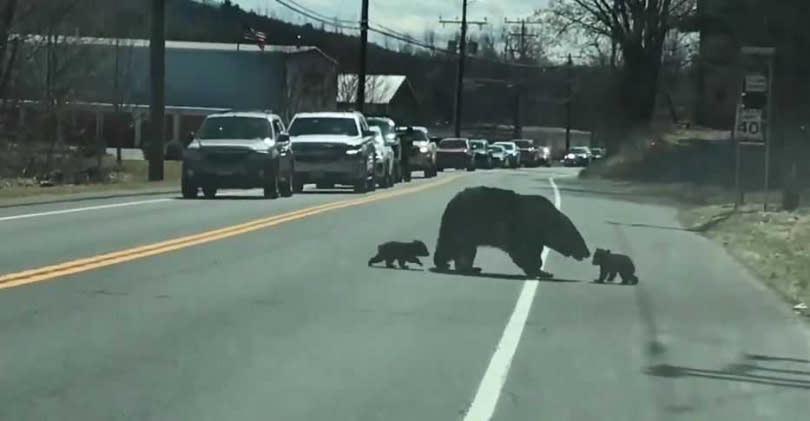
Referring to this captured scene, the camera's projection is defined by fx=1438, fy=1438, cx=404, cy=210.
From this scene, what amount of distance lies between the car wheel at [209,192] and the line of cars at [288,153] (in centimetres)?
2

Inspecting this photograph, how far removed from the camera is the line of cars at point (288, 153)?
3100 cm

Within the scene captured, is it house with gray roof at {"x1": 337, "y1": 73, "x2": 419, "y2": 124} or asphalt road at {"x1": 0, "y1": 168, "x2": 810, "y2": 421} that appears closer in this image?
asphalt road at {"x1": 0, "y1": 168, "x2": 810, "y2": 421}

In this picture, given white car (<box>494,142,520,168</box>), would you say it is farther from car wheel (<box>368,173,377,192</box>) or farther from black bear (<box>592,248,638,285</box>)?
black bear (<box>592,248,638,285</box>)

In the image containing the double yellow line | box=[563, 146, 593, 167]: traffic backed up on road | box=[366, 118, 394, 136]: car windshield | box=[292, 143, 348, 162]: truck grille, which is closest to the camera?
the double yellow line

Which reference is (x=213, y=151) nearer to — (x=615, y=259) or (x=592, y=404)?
(x=615, y=259)

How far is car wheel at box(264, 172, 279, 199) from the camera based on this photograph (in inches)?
1232

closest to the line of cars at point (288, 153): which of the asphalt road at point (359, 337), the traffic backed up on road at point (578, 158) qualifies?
the asphalt road at point (359, 337)

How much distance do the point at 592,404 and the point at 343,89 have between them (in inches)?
3300

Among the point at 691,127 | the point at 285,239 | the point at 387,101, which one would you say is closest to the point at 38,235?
the point at 285,239

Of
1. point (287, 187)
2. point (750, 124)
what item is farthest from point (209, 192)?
point (750, 124)

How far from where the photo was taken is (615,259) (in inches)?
650

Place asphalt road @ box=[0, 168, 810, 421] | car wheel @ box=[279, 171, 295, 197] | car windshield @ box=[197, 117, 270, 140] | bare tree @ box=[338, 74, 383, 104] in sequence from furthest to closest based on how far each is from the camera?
bare tree @ box=[338, 74, 383, 104], car wheel @ box=[279, 171, 295, 197], car windshield @ box=[197, 117, 270, 140], asphalt road @ box=[0, 168, 810, 421]

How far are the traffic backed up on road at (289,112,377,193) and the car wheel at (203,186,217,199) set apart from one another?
3.91 meters

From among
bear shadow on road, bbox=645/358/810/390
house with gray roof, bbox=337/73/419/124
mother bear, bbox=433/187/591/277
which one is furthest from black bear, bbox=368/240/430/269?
house with gray roof, bbox=337/73/419/124
